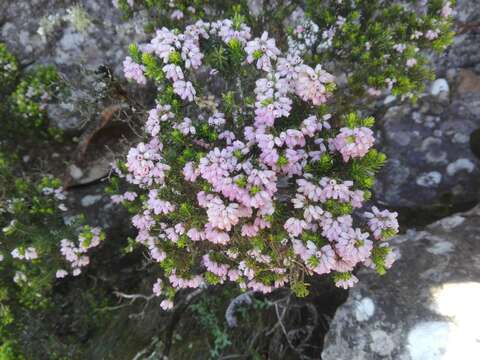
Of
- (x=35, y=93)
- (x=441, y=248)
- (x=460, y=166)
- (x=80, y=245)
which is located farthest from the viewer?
(x=35, y=93)

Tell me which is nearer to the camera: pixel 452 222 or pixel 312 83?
pixel 312 83

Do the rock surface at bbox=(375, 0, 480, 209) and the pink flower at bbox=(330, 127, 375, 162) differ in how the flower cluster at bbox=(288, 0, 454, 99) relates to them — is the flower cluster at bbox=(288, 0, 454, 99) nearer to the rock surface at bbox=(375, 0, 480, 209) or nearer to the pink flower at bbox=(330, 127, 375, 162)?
the rock surface at bbox=(375, 0, 480, 209)

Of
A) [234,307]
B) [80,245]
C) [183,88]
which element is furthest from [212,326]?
[183,88]

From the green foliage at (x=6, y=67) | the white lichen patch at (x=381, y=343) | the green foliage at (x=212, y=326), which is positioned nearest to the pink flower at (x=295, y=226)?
the white lichen patch at (x=381, y=343)

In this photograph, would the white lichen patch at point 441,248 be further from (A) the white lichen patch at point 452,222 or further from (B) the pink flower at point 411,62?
(B) the pink flower at point 411,62

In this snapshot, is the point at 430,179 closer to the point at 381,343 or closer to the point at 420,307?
the point at 420,307

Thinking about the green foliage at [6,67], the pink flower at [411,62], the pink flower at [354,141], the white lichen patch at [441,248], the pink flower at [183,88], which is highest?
the green foliage at [6,67]

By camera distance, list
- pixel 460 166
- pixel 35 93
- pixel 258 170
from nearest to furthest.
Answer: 1. pixel 258 170
2. pixel 460 166
3. pixel 35 93
